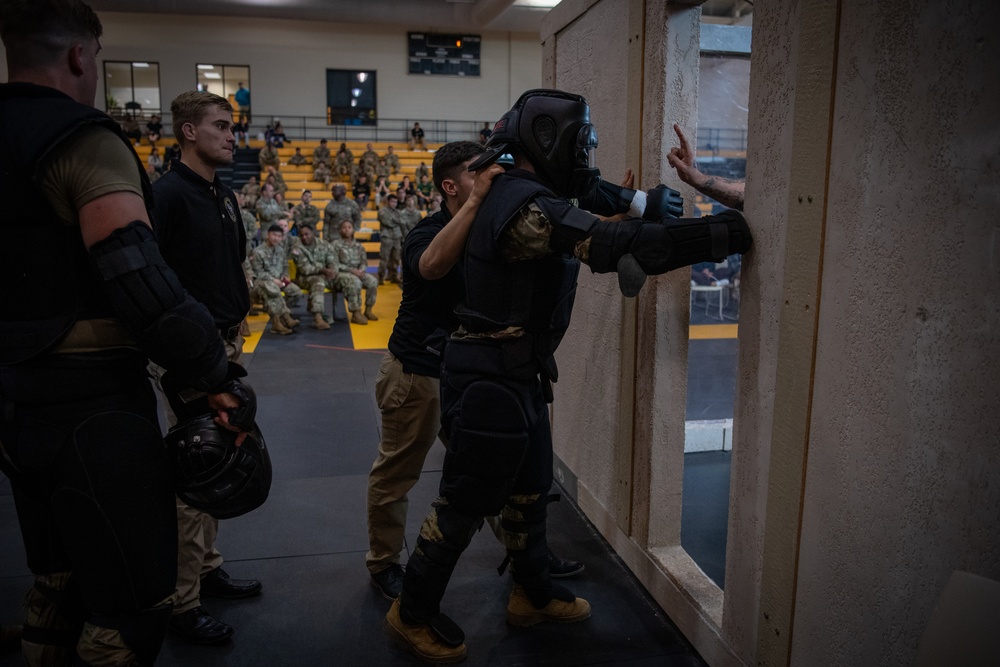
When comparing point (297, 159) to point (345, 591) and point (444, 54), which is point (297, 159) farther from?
point (345, 591)

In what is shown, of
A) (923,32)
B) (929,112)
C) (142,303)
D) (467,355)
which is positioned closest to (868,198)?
(929,112)

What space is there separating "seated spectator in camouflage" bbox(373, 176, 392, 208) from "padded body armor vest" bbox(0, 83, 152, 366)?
55.3 feet

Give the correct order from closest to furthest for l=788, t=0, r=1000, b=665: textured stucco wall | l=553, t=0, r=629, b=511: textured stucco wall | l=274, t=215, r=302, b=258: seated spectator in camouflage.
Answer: l=788, t=0, r=1000, b=665: textured stucco wall → l=553, t=0, r=629, b=511: textured stucco wall → l=274, t=215, r=302, b=258: seated spectator in camouflage

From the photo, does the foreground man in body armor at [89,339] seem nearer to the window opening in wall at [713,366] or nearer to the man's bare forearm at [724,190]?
the man's bare forearm at [724,190]

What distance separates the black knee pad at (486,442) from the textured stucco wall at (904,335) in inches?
37.1

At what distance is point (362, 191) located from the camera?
1967 cm

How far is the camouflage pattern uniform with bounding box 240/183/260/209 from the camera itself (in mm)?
15141

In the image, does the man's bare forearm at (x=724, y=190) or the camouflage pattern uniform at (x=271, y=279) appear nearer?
the man's bare forearm at (x=724, y=190)

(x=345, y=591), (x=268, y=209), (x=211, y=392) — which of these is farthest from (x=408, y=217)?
(x=211, y=392)

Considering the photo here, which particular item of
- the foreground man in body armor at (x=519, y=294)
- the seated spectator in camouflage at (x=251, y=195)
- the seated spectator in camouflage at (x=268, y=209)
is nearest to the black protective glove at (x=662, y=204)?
the foreground man in body armor at (x=519, y=294)

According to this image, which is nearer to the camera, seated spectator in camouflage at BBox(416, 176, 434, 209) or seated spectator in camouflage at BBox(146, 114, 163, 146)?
seated spectator in camouflage at BBox(416, 176, 434, 209)

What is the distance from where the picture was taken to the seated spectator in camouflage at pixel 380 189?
19.0 metres

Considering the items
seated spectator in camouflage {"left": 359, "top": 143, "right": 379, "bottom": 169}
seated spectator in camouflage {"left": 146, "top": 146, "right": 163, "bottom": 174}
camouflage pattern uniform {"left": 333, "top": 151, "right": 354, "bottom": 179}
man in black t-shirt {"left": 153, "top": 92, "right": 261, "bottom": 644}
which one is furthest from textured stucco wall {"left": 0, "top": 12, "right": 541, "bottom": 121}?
man in black t-shirt {"left": 153, "top": 92, "right": 261, "bottom": 644}

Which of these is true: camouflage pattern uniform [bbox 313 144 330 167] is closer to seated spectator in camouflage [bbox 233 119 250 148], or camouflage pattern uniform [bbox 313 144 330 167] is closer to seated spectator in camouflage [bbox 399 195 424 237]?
seated spectator in camouflage [bbox 233 119 250 148]
